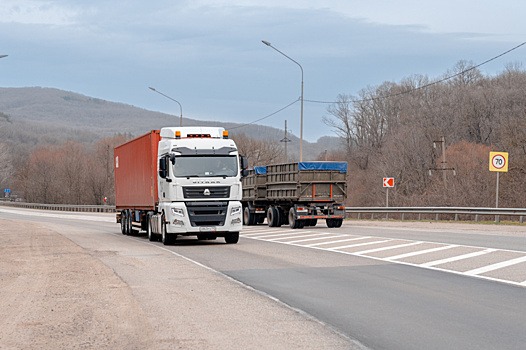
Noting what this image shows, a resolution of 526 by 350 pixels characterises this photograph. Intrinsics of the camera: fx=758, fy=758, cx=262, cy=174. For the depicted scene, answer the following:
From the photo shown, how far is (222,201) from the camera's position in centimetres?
2328

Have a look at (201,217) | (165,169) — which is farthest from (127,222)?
(201,217)

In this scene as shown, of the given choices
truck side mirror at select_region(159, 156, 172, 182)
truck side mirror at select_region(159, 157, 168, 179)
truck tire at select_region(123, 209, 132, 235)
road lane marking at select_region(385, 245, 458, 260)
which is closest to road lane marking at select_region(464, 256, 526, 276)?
road lane marking at select_region(385, 245, 458, 260)

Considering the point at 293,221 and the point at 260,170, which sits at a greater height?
the point at 260,170

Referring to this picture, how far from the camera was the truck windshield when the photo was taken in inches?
916

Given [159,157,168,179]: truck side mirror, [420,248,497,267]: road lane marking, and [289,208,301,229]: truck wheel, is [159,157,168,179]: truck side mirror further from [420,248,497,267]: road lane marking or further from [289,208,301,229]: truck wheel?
[289,208,301,229]: truck wheel

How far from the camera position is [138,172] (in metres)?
28.2

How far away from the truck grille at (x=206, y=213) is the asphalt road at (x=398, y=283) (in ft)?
2.59

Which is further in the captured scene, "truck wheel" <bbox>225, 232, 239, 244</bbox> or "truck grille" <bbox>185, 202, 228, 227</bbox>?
"truck wheel" <bbox>225, 232, 239, 244</bbox>

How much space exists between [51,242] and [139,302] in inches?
631

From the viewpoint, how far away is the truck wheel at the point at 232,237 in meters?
24.2

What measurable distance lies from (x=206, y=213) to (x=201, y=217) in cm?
20

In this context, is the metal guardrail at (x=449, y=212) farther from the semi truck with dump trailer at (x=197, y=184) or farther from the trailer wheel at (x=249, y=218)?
the semi truck with dump trailer at (x=197, y=184)

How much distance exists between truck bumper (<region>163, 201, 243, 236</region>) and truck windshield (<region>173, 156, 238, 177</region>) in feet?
2.99

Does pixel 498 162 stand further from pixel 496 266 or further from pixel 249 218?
pixel 496 266
